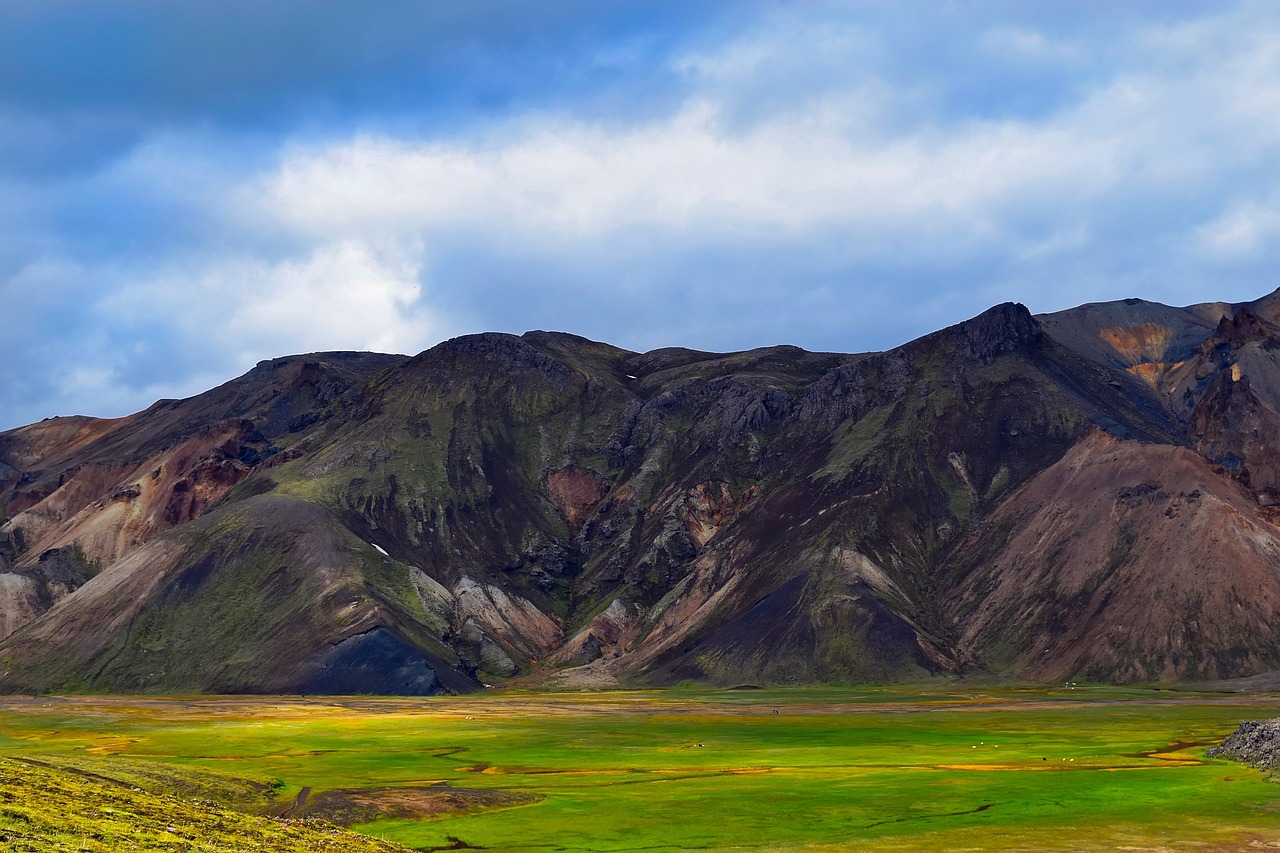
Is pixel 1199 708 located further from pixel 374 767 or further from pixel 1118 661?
pixel 374 767

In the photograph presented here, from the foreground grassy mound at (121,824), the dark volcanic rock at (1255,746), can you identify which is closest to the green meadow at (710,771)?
the foreground grassy mound at (121,824)

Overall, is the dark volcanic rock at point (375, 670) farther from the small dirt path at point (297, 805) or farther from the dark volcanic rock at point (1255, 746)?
the dark volcanic rock at point (1255, 746)

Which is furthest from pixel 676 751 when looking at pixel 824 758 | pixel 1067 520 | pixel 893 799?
pixel 1067 520

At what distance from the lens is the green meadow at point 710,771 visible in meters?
49.7

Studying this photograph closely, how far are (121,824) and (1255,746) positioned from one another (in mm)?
58565

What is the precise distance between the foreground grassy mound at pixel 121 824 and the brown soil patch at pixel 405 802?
388 inches

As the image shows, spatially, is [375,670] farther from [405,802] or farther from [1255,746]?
[1255,746]

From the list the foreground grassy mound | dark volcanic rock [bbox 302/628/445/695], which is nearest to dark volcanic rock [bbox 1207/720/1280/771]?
the foreground grassy mound

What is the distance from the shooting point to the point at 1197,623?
170375 mm

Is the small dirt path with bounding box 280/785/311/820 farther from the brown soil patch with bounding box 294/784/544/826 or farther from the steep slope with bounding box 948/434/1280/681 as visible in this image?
the steep slope with bounding box 948/434/1280/681

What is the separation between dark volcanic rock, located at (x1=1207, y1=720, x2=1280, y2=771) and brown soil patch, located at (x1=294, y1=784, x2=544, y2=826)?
3740 centimetres

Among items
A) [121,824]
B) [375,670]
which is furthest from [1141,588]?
[121,824]

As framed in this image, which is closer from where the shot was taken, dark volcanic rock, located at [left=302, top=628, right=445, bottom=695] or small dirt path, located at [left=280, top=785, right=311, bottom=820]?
small dirt path, located at [left=280, top=785, right=311, bottom=820]

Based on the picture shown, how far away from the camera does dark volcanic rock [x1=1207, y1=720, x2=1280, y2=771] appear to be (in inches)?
2584
